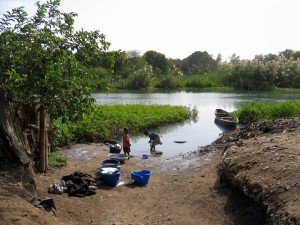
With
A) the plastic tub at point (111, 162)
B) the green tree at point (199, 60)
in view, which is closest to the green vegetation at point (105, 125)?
the plastic tub at point (111, 162)

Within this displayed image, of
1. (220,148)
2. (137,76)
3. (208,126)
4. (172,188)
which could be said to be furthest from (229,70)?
(172,188)

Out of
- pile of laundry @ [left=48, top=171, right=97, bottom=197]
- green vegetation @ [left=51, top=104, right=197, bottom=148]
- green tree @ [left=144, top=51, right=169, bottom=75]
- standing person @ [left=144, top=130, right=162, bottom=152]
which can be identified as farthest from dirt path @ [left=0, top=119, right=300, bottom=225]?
green tree @ [left=144, top=51, right=169, bottom=75]

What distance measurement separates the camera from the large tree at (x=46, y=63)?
576 cm

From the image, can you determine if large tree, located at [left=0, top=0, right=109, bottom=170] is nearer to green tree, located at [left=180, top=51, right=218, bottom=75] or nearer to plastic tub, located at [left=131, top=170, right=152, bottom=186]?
plastic tub, located at [left=131, top=170, right=152, bottom=186]

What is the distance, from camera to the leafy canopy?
5.76m

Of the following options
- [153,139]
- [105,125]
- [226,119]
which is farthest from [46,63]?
[226,119]

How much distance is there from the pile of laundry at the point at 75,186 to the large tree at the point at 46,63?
1608 millimetres

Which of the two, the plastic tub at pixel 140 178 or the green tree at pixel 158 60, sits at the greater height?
the green tree at pixel 158 60

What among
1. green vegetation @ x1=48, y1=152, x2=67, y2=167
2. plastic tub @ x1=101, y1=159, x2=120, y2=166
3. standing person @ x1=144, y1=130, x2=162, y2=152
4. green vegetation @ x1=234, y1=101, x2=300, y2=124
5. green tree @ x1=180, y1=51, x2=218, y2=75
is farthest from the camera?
green tree @ x1=180, y1=51, x2=218, y2=75

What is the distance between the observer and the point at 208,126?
20.1 meters

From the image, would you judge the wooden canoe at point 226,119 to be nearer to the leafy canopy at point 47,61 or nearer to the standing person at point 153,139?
the standing person at point 153,139

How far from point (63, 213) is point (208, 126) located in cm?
1464

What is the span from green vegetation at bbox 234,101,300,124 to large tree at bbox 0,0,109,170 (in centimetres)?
1491

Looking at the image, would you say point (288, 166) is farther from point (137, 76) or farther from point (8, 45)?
point (137, 76)
